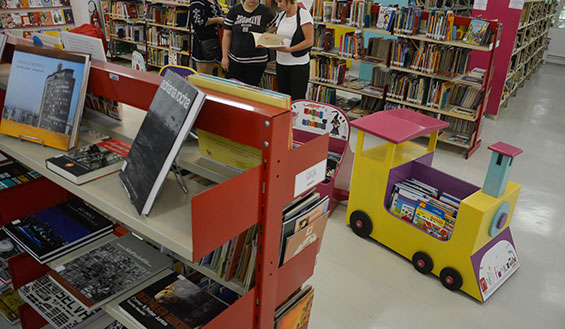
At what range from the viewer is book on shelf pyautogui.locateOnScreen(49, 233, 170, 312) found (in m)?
1.49

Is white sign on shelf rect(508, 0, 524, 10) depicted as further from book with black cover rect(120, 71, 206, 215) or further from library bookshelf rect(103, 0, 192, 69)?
book with black cover rect(120, 71, 206, 215)

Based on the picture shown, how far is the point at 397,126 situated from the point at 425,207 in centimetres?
60

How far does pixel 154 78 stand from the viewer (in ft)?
4.82

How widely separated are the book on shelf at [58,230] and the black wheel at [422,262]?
6.53 feet

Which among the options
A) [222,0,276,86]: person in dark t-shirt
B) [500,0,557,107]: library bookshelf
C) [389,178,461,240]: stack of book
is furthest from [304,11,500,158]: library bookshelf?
[389,178,461,240]: stack of book

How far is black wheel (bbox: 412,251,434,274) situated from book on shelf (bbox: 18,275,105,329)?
6.57 ft

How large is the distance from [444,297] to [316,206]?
167cm

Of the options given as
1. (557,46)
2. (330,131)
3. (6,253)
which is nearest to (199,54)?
(330,131)

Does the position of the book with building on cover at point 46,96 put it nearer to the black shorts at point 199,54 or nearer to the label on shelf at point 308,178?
the label on shelf at point 308,178

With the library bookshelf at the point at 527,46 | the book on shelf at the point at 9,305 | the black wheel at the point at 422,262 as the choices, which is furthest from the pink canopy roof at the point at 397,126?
the library bookshelf at the point at 527,46

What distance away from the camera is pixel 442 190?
3.04 meters

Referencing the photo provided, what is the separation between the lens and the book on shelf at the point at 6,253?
2.01 meters

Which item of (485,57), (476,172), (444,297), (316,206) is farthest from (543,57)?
(316,206)

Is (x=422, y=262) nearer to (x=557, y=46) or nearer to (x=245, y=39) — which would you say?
(x=245, y=39)
